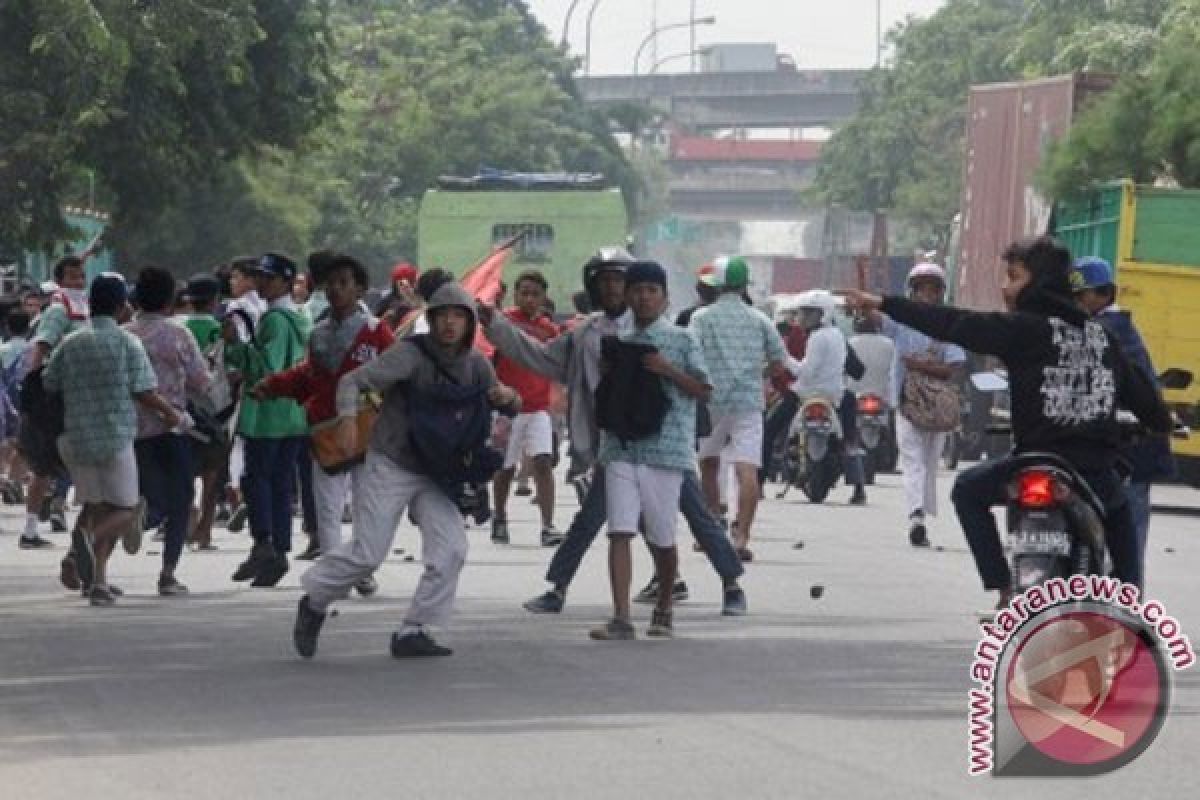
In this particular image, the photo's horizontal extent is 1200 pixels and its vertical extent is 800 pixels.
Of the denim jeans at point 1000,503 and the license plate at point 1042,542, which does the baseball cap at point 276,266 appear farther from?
the license plate at point 1042,542

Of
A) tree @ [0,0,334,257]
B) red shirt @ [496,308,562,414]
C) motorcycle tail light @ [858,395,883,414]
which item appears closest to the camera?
red shirt @ [496,308,562,414]

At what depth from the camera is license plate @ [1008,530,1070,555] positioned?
11391 millimetres

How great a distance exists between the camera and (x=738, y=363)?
19.4 m

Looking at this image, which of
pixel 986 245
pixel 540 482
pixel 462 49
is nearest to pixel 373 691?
pixel 540 482

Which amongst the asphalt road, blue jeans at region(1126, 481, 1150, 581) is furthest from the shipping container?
blue jeans at region(1126, 481, 1150, 581)

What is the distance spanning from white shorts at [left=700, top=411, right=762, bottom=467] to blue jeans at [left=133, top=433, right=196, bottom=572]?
10.7 feet

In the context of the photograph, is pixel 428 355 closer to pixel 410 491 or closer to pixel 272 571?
pixel 410 491

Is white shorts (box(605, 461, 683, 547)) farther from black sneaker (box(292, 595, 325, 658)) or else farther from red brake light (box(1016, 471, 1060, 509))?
red brake light (box(1016, 471, 1060, 509))

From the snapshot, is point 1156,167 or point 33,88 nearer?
point 33,88

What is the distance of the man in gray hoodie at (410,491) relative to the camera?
13836mm

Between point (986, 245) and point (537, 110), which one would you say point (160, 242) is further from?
point (537, 110)

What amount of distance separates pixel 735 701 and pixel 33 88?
22.2m

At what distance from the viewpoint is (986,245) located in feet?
149

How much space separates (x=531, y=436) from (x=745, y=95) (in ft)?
528
